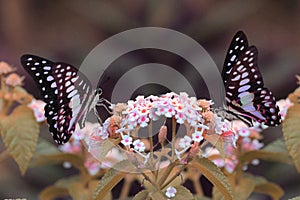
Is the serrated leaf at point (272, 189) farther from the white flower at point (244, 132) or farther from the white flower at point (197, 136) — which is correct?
the white flower at point (197, 136)

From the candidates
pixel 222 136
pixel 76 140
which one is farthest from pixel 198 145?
pixel 76 140

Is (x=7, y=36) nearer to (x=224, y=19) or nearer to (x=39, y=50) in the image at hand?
(x=39, y=50)

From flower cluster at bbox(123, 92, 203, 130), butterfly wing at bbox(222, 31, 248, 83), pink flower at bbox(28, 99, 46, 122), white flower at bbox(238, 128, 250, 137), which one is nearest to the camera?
flower cluster at bbox(123, 92, 203, 130)

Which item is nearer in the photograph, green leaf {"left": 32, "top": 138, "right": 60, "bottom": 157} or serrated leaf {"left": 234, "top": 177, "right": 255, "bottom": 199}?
serrated leaf {"left": 234, "top": 177, "right": 255, "bottom": 199}

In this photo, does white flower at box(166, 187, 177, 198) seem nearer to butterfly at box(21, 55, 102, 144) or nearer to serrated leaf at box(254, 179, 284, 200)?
butterfly at box(21, 55, 102, 144)


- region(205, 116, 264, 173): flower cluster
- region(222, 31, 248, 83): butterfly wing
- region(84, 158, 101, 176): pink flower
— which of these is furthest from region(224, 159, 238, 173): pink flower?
region(84, 158, 101, 176): pink flower

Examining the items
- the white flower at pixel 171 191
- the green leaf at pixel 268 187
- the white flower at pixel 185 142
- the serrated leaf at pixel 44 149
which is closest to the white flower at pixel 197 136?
the white flower at pixel 185 142

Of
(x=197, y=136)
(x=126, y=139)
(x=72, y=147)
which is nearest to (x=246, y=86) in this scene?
(x=197, y=136)
